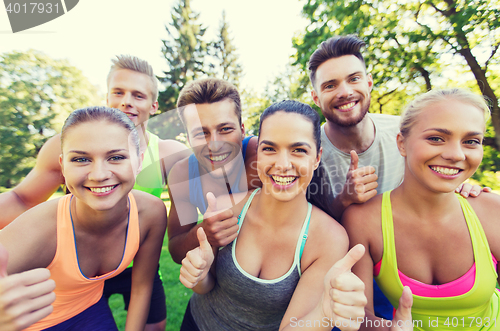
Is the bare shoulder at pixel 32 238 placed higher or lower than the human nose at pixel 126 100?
lower

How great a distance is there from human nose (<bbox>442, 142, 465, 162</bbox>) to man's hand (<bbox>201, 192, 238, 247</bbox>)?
62.2 inches

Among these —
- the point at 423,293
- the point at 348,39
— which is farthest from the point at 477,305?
the point at 348,39

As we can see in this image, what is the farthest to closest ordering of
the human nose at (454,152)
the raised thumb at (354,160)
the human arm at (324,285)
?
the raised thumb at (354,160), the human nose at (454,152), the human arm at (324,285)

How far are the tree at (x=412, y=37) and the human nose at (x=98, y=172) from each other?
989 centimetres

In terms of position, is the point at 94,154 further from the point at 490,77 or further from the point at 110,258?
the point at 490,77

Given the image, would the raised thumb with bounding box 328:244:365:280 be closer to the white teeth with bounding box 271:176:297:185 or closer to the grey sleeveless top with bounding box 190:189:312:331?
the grey sleeveless top with bounding box 190:189:312:331

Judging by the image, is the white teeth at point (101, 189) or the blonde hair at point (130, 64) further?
the blonde hair at point (130, 64)

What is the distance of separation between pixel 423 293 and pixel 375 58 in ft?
34.1

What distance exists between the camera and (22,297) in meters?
1.37

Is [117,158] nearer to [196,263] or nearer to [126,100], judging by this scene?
[196,263]

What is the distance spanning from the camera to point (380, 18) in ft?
32.0

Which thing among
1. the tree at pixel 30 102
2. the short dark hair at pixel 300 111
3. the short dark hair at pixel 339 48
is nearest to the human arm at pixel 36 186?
the short dark hair at pixel 300 111

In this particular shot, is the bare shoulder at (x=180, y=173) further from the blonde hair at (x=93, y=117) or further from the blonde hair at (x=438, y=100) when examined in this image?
the blonde hair at (x=438, y=100)

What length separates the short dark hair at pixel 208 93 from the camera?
8.63 ft
